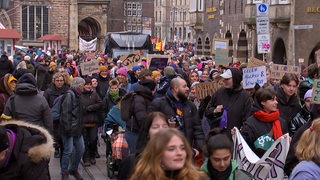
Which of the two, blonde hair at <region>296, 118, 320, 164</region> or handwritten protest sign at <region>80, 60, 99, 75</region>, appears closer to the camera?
blonde hair at <region>296, 118, 320, 164</region>

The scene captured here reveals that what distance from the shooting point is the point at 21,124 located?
5410 mm

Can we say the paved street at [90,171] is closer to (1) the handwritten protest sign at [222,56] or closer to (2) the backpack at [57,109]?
(2) the backpack at [57,109]

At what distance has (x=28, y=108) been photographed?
29.3 feet

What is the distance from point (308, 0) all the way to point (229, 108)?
74.6 ft

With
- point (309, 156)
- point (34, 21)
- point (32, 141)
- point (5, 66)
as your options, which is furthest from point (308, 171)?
point (34, 21)

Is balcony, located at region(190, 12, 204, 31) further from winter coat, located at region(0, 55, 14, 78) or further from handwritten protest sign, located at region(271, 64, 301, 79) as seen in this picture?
handwritten protest sign, located at region(271, 64, 301, 79)

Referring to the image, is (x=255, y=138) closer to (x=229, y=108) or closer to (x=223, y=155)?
(x=229, y=108)

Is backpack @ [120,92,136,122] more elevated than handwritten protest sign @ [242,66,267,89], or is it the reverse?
handwritten protest sign @ [242,66,267,89]

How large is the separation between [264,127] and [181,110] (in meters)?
1.08

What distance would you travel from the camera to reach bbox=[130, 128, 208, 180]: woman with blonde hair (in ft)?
13.9

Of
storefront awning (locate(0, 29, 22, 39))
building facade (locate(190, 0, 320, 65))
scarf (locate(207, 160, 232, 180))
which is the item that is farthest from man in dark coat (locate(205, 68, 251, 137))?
storefront awning (locate(0, 29, 22, 39))

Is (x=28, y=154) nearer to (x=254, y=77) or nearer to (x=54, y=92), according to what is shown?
(x=254, y=77)

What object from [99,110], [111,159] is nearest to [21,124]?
[111,159]

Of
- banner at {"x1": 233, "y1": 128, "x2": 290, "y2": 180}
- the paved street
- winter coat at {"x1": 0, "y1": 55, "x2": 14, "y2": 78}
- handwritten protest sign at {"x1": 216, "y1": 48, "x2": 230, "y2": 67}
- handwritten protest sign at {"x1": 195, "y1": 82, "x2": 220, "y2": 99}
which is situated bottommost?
the paved street
